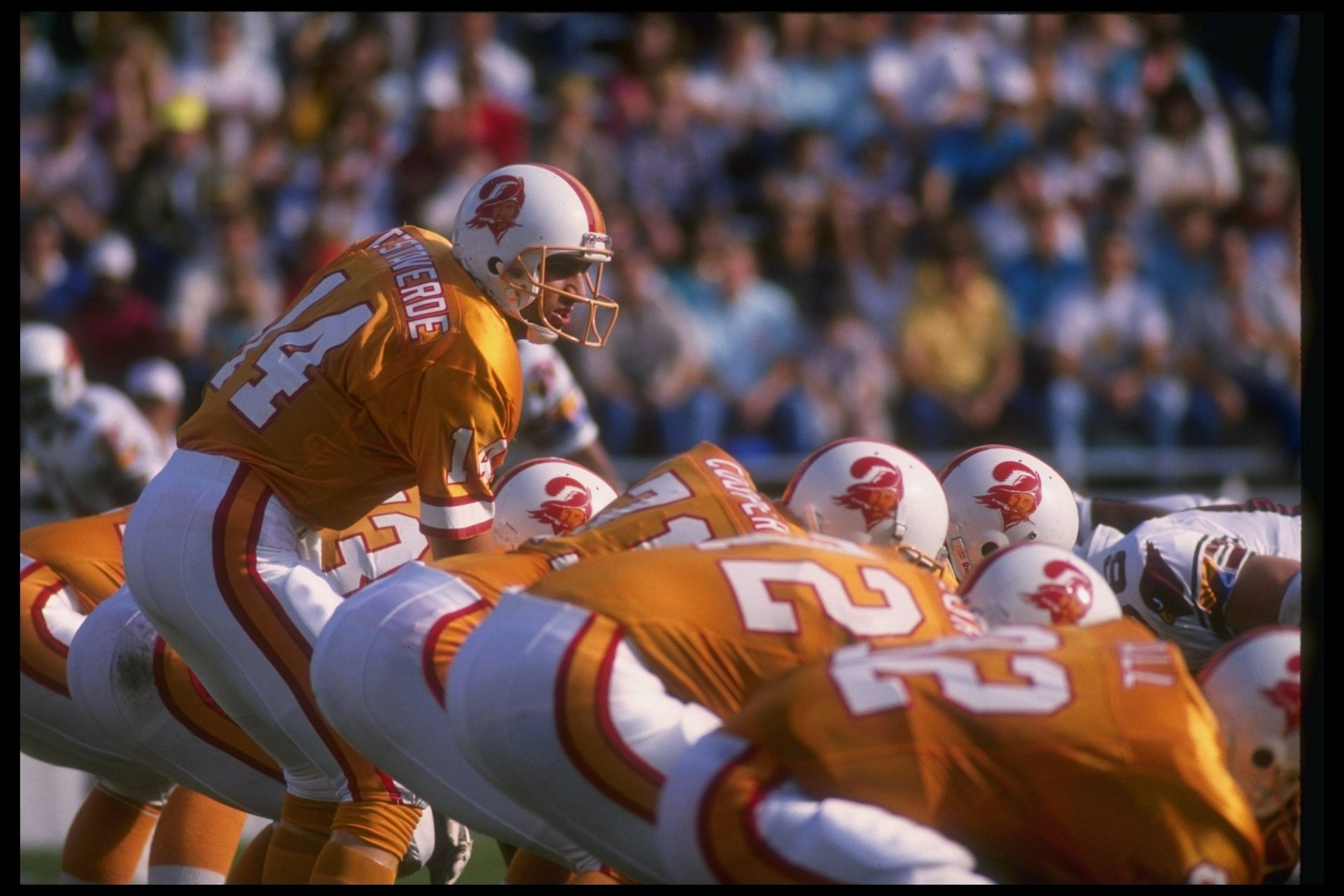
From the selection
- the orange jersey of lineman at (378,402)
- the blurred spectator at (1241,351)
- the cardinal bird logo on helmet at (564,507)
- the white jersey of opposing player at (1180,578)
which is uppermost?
the orange jersey of lineman at (378,402)

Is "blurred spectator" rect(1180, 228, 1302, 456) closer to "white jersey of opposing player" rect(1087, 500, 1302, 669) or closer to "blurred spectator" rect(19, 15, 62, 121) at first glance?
"white jersey of opposing player" rect(1087, 500, 1302, 669)

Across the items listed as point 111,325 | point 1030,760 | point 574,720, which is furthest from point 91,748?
point 111,325

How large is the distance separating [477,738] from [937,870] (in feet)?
3.42

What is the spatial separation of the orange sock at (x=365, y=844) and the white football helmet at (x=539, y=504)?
123 cm

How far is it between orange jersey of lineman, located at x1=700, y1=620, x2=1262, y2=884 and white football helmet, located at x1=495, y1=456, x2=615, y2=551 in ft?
7.11

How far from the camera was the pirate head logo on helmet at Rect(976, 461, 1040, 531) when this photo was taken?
5.66 m

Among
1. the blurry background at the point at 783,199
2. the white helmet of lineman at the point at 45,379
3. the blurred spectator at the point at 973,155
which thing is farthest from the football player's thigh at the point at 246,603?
the blurred spectator at the point at 973,155

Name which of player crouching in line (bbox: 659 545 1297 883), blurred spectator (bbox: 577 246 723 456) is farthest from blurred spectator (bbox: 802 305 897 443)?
player crouching in line (bbox: 659 545 1297 883)

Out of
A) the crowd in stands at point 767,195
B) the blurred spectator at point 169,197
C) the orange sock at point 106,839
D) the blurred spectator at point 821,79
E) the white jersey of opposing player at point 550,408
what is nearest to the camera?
the orange sock at point 106,839

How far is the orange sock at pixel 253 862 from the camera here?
5.10 m

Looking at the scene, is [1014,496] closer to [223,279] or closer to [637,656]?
[637,656]

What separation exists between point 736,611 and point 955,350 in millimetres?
8066

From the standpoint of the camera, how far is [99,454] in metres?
7.30

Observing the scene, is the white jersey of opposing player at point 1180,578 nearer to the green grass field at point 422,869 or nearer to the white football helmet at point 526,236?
the white football helmet at point 526,236
